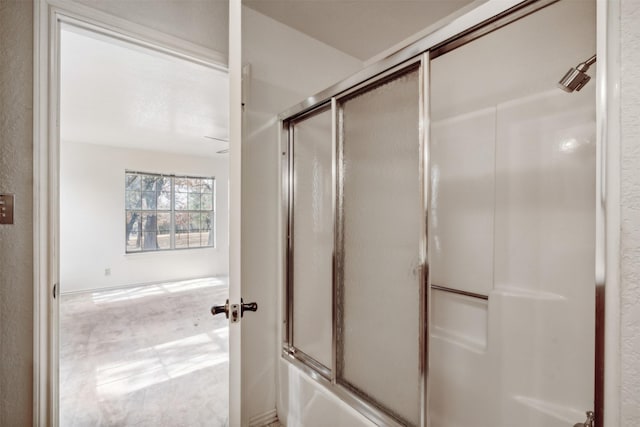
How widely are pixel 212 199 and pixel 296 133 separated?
15.8 feet

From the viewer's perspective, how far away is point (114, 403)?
6.63ft

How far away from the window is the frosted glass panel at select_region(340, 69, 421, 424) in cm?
520

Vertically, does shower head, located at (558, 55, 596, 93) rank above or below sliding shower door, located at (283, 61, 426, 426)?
above

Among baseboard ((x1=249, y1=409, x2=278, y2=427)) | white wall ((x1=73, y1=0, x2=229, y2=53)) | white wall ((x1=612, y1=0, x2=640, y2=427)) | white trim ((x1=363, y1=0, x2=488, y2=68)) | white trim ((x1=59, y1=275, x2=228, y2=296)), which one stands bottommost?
white trim ((x1=59, y1=275, x2=228, y2=296))

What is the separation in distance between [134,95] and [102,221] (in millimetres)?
3105

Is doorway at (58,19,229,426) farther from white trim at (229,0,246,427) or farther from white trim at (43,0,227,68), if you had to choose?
white trim at (229,0,246,427)

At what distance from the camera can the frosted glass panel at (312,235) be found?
1.72 m

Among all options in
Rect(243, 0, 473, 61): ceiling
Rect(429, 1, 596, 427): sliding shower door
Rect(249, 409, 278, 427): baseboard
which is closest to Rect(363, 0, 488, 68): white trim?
Rect(243, 0, 473, 61): ceiling

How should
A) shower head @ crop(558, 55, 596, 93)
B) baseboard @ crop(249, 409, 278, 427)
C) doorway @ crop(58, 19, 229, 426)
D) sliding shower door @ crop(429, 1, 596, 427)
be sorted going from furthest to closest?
doorway @ crop(58, 19, 229, 426) → baseboard @ crop(249, 409, 278, 427) → sliding shower door @ crop(429, 1, 596, 427) → shower head @ crop(558, 55, 596, 93)

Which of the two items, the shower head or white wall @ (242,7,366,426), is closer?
the shower head

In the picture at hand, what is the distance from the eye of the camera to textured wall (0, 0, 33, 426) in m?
1.17

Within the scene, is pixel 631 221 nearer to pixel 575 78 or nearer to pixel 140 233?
pixel 575 78

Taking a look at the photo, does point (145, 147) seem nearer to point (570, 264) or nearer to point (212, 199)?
point (212, 199)

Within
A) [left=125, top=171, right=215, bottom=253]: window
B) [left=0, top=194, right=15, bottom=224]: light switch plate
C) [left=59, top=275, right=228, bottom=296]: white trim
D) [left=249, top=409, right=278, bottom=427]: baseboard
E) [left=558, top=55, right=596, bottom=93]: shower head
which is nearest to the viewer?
[left=558, top=55, right=596, bottom=93]: shower head
